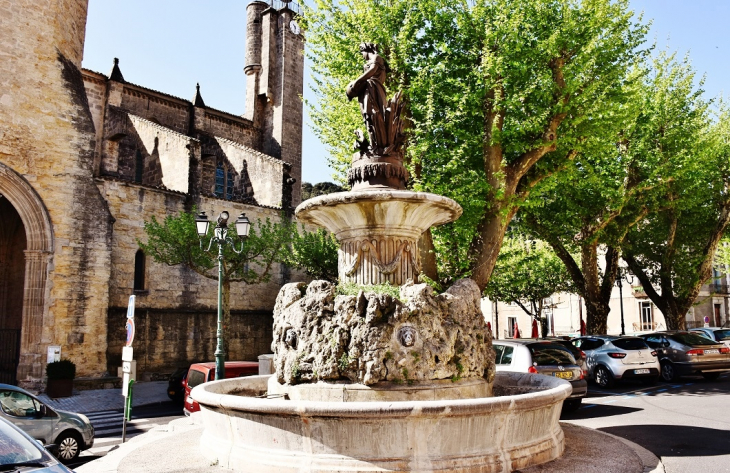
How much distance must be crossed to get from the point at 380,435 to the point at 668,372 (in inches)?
552

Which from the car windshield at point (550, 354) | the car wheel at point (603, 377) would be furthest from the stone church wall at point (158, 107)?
the car windshield at point (550, 354)

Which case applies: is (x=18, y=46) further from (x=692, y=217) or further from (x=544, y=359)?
(x=692, y=217)

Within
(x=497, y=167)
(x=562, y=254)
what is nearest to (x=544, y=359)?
(x=497, y=167)

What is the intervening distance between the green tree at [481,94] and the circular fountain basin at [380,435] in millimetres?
7935

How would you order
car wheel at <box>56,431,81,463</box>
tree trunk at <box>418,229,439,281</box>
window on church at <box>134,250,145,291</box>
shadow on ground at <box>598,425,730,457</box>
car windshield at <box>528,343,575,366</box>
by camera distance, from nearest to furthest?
shadow on ground at <box>598,425,730,457</box>, car wheel at <box>56,431,81,463</box>, car windshield at <box>528,343,575,366</box>, tree trunk at <box>418,229,439,281</box>, window on church at <box>134,250,145,291</box>

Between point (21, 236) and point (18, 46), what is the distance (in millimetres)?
6507

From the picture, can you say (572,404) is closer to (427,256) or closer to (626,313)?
(427,256)

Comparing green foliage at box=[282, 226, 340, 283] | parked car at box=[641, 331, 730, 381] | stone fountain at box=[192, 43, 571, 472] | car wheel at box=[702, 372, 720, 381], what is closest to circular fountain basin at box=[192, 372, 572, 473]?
stone fountain at box=[192, 43, 571, 472]

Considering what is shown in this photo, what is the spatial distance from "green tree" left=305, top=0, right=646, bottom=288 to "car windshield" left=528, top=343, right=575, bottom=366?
2749 mm

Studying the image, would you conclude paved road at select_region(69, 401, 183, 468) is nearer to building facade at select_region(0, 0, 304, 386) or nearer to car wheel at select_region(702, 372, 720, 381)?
building facade at select_region(0, 0, 304, 386)

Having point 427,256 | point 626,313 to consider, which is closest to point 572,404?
point 427,256

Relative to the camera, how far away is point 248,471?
4961 millimetres

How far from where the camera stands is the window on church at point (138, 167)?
25.1 metres

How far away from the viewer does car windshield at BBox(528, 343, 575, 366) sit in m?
10.3
